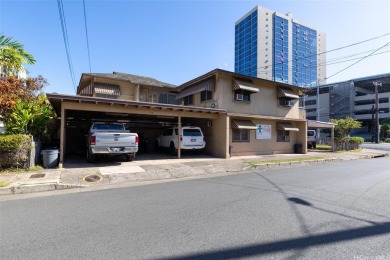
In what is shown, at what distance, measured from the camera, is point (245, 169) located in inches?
483

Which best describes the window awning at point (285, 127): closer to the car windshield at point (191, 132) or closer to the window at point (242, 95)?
the window at point (242, 95)

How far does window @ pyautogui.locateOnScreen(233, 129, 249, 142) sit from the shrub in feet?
40.9

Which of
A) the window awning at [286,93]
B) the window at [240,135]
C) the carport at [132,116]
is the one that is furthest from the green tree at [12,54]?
the window awning at [286,93]

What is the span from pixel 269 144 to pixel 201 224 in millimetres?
16199

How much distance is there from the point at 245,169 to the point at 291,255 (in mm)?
9138

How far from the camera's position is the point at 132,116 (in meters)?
17.8

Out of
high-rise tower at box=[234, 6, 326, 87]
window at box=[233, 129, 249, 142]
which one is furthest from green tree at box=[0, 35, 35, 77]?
high-rise tower at box=[234, 6, 326, 87]

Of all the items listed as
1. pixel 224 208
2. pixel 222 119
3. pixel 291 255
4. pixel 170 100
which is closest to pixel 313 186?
pixel 224 208

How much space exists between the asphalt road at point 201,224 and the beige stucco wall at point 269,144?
10.5m

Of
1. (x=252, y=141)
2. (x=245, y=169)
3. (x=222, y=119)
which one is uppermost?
(x=222, y=119)

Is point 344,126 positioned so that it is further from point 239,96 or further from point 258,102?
point 239,96

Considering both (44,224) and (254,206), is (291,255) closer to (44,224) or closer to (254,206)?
(254,206)

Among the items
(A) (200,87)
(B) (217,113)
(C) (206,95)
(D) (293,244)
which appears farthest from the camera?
(C) (206,95)

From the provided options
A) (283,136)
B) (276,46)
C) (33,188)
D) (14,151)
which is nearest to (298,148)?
(283,136)
